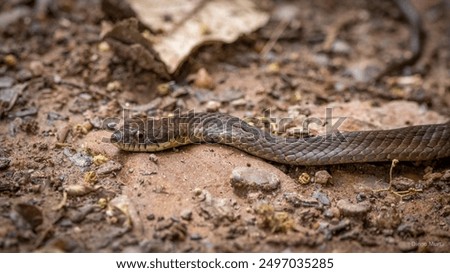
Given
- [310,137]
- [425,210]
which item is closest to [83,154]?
[310,137]

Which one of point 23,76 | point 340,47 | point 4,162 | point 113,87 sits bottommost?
point 4,162

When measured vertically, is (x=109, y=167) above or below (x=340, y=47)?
below

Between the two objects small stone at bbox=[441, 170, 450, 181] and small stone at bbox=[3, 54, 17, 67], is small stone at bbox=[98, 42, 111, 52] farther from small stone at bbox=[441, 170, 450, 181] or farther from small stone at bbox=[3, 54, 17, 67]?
A: small stone at bbox=[441, 170, 450, 181]

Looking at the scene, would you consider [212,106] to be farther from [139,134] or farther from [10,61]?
[10,61]

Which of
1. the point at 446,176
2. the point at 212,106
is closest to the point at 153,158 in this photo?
the point at 212,106

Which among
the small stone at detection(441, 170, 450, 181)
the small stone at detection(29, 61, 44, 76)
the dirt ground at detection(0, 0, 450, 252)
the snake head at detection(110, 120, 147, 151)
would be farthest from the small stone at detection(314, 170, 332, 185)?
the small stone at detection(29, 61, 44, 76)

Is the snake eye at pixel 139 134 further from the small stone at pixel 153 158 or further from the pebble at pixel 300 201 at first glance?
the pebble at pixel 300 201
